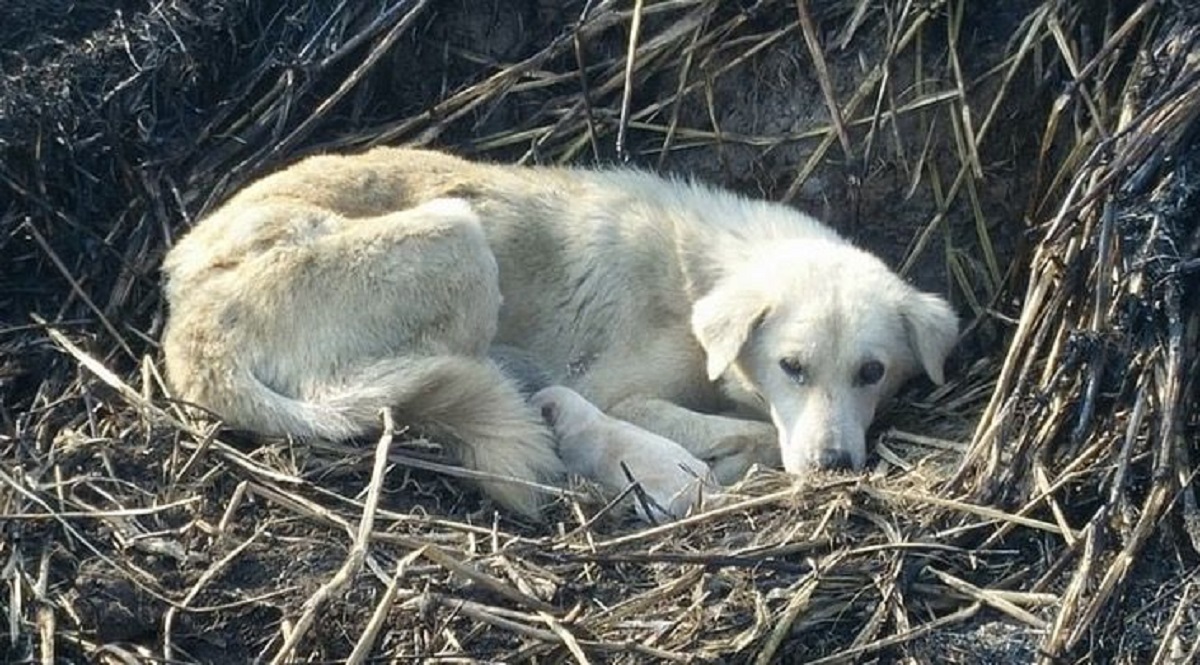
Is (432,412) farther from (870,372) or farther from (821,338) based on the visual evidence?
(870,372)

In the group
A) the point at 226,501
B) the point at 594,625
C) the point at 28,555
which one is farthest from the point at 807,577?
the point at 28,555

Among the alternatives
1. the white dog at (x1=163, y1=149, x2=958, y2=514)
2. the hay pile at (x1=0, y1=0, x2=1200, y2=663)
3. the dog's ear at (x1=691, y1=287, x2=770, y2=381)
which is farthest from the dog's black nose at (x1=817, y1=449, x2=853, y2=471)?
the dog's ear at (x1=691, y1=287, x2=770, y2=381)

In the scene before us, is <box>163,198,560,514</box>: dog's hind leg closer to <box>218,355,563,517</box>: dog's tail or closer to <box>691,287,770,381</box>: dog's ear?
<box>218,355,563,517</box>: dog's tail

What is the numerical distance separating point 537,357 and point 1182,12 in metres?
2.28

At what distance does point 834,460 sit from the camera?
5535 mm

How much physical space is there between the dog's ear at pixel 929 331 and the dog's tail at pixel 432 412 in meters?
1.18

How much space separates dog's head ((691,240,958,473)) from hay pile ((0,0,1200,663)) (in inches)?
8.2

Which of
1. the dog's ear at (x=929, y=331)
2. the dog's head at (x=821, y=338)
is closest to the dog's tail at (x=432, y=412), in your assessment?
the dog's head at (x=821, y=338)

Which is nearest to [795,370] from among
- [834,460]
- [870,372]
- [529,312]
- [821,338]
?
[821,338]

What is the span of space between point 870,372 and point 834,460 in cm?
43

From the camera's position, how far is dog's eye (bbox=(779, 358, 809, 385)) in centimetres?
582

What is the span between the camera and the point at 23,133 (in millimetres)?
6418

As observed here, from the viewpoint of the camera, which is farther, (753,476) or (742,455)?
(742,455)

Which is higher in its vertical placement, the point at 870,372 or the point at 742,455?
the point at 870,372
